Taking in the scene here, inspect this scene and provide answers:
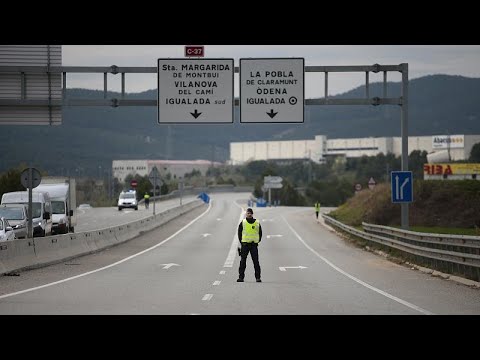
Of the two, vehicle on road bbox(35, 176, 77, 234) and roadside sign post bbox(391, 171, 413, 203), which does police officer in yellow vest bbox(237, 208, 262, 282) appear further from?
vehicle on road bbox(35, 176, 77, 234)

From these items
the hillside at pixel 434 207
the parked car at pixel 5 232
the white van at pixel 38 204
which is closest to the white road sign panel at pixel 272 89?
the parked car at pixel 5 232

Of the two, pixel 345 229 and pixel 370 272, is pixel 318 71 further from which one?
pixel 345 229

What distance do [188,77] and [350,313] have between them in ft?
52.7

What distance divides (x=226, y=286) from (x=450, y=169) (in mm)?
81055

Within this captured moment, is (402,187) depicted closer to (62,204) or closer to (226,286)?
(226,286)

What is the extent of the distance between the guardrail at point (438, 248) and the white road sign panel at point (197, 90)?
7627 millimetres

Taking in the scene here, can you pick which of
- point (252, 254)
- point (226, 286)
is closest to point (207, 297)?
point (226, 286)

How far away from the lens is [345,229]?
54594mm

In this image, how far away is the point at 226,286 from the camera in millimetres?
23375

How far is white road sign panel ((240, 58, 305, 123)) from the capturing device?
103 feet

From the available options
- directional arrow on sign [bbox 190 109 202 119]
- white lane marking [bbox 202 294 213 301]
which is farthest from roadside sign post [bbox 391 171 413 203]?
white lane marking [bbox 202 294 213 301]

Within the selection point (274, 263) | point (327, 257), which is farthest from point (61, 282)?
point (327, 257)

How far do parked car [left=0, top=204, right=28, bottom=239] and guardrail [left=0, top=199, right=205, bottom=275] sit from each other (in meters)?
2.27
